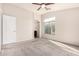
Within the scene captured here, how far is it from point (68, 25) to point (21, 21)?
3803 millimetres

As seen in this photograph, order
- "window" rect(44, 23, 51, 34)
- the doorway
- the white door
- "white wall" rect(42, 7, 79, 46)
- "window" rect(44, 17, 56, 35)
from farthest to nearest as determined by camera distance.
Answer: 1. the doorway
2. "window" rect(44, 23, 51, 34)
3. "window" rect(44, 17, 56, 35)
4. "white wall" rect(42, 7, 79, 46)
5. the white door

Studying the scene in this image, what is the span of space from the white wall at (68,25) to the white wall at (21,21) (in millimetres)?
2530

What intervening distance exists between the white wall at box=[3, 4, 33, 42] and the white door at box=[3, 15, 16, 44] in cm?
34

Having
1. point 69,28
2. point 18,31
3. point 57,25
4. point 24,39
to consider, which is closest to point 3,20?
point 18,31

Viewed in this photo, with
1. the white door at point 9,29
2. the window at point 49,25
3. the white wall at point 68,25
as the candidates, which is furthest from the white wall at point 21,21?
the white wall at point 68,25

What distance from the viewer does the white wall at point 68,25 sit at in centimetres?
561

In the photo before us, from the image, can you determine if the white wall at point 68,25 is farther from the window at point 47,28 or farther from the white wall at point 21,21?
the white wall at point 21,21

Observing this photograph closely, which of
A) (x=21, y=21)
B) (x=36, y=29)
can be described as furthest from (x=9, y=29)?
(x=36, y=29)

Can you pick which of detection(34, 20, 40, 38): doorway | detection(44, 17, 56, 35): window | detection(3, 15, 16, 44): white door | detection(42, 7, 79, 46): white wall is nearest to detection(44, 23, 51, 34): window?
detection(44, 17, 56, 35): window

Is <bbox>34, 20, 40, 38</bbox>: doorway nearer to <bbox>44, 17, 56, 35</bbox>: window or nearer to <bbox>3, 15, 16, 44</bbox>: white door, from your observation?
<bbox>44, 17, 56, 35</bbox>: window

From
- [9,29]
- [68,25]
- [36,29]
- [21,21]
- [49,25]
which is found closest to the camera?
[9,29]

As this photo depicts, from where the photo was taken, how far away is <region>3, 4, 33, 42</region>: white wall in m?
5.64

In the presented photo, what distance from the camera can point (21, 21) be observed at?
659 cm

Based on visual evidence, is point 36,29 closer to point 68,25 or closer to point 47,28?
point 47,28
